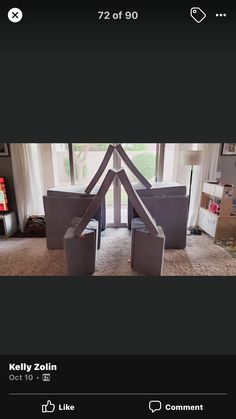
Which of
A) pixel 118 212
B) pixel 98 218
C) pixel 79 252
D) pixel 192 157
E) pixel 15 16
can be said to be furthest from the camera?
pixel 118 212

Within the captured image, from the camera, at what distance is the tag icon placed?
0.38 m

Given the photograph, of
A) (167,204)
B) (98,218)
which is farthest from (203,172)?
(98,218)

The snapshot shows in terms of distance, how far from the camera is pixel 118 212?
3285 mm

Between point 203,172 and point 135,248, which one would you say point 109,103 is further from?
point 203,172

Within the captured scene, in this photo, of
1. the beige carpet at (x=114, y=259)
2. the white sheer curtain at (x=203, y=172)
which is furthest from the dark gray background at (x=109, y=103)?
the white sheer curtain at (x=203, y=172)

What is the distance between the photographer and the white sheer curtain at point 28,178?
291 centimetres

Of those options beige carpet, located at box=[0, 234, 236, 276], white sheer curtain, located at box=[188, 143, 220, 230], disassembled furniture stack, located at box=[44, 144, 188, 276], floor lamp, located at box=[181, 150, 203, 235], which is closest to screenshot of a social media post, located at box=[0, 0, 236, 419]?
disassembled furniture stack, located at box=[44, 144, 188, 276]

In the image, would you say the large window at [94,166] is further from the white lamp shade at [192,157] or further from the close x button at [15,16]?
the close x button at [15,16]

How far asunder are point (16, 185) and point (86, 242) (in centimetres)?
178

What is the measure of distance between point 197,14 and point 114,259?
6.96 feet
